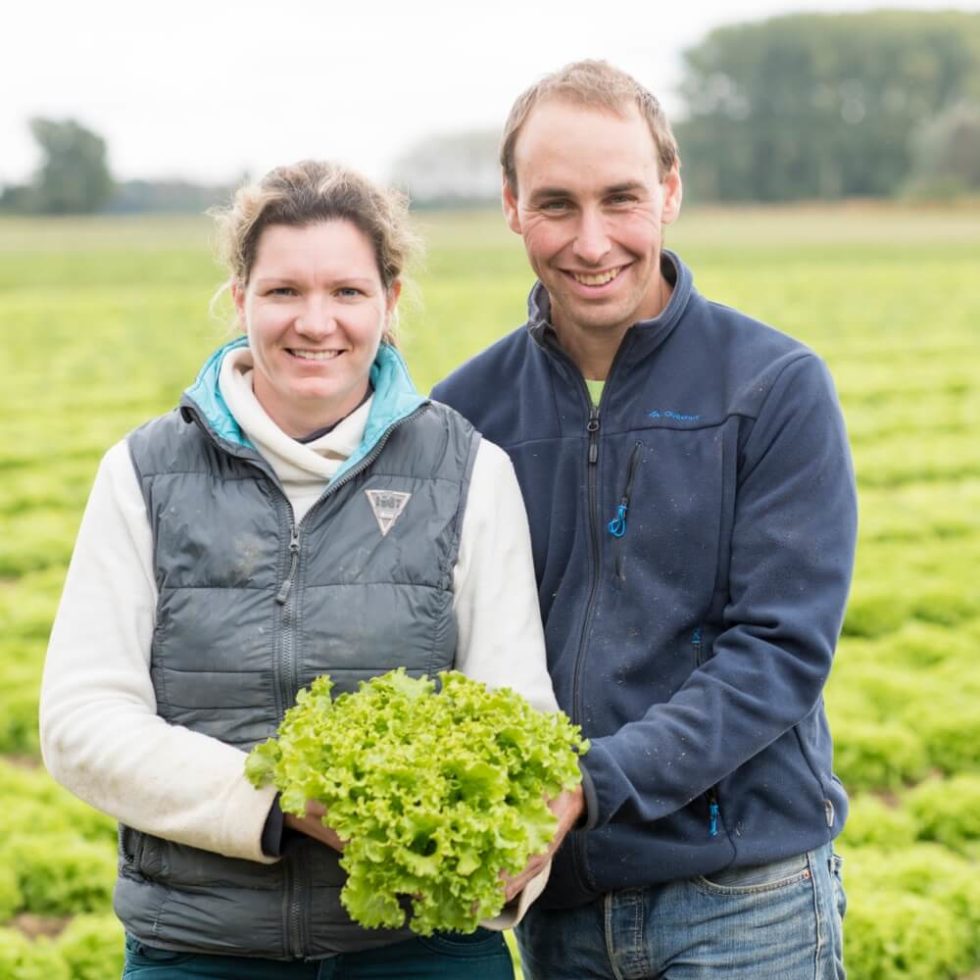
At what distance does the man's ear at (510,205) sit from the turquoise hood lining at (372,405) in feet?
1.58

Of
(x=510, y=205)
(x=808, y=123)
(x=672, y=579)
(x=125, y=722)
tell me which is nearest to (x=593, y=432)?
(x=672, y=579)

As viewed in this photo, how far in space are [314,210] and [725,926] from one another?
168 cm

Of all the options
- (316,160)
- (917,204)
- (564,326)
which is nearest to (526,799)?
(564,326)

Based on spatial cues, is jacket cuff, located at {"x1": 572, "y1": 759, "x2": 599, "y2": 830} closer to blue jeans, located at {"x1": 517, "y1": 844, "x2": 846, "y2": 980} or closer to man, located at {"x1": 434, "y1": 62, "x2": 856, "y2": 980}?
man, located at {"x1": 434, "y1": 62, "x2": 856, "y2": 980}

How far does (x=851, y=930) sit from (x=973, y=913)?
49 centimetres

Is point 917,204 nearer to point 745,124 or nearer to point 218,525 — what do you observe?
point 745,124

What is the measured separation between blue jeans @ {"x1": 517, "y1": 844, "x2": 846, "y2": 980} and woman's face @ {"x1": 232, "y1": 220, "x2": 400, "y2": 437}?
123 centimetres

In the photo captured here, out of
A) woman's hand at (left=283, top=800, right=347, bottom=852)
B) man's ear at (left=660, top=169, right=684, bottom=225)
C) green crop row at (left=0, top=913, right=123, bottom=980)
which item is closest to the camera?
woman's hand at (left=283, top=800, right=347, bottom=852)

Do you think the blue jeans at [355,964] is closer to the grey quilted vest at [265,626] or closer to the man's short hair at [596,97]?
the grey quilted vest at [265,626]

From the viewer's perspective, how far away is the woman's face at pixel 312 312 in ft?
9.92

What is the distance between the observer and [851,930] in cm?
562

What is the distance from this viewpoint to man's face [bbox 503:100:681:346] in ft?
10.4

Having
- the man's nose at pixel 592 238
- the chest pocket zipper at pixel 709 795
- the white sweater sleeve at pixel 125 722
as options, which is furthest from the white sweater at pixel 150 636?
the man's nose at pixel 592 238

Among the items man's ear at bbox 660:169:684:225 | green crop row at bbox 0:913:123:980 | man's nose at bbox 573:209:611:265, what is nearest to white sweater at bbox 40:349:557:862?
man's nose at bbox 573:209:611:265
